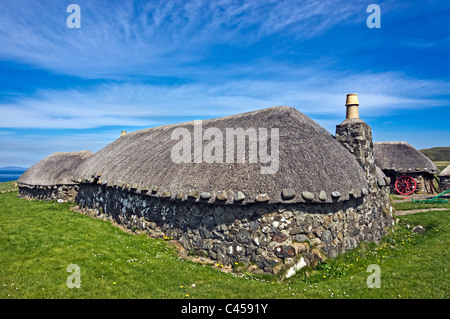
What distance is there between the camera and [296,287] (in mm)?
7793

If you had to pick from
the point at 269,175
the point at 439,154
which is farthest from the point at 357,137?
the point at 439,154

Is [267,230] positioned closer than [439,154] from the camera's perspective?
Yes

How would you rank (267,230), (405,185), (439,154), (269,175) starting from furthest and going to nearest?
1. (439,154)
2. (405,185)
3. (269,175)
4. (267,230)

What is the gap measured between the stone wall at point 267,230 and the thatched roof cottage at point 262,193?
0.03 meters

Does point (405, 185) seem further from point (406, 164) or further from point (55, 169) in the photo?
point (55, 169)

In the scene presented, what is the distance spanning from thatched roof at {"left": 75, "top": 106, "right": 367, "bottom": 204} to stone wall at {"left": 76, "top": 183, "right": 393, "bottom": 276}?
0.50m

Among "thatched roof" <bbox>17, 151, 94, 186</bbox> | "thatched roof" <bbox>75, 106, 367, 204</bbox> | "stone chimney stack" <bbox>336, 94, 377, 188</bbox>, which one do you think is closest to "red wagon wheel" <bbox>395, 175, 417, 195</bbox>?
"stone chimney stack" <bbox>336, 94, 377, 188</bbox>

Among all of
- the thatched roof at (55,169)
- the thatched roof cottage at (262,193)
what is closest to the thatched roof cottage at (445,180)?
the thatched roof cottage at (262,193)

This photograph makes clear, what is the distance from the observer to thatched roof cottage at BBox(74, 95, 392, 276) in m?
8.98

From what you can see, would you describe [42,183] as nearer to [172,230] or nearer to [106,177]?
[106,177]

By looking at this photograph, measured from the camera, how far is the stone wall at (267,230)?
8797 mm

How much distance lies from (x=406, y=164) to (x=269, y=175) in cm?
2865

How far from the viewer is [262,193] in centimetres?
904
